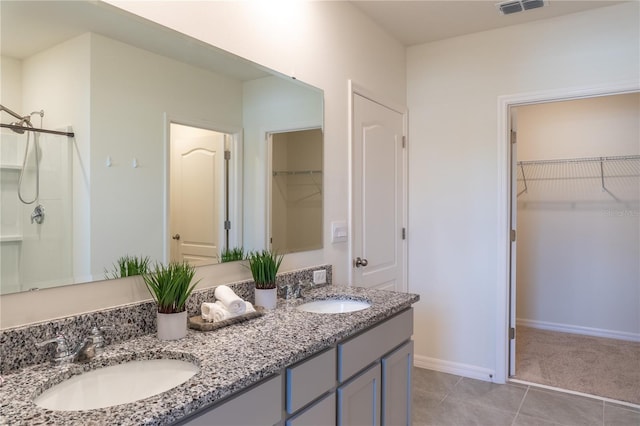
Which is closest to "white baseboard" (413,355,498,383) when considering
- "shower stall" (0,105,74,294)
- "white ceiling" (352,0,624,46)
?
"white ceiling" (352,0,624,46)

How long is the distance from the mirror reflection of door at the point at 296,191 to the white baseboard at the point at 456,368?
1666mm

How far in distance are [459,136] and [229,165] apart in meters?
2.05

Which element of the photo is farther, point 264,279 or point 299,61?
point 299,61

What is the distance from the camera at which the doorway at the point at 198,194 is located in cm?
161

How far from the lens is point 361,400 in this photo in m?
1.69

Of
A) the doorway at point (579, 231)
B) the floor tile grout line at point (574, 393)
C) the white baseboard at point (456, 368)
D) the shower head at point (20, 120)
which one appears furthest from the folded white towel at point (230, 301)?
the doorway at point (579, 231)

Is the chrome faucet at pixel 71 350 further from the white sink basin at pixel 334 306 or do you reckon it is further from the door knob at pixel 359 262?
the door knob at pixel 359 262

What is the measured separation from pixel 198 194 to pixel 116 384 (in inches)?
30.3

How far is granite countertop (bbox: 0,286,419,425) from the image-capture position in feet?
2.90

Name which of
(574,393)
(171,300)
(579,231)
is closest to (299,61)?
(171,300)

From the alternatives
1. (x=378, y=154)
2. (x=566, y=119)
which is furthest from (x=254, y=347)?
(x=566, y=119)

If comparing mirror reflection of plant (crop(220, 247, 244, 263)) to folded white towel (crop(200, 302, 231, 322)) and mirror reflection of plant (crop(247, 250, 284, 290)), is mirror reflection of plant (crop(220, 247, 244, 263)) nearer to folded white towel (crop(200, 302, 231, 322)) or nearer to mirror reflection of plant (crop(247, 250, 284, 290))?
mirror reflection of plant (crop(247, 250, 284, 290))

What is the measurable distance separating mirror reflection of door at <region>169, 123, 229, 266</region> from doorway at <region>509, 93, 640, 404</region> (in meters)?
2.96

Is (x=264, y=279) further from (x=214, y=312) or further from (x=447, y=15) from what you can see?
(x=447, y=15)
